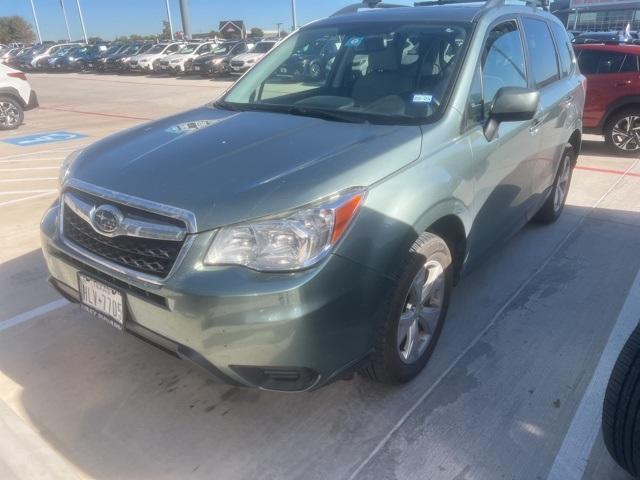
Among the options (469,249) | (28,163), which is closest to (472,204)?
(469,249)

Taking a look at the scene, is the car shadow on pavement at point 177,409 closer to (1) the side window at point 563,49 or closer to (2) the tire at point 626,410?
(2) the tire at point 626,410

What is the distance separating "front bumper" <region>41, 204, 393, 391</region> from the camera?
78.8 inches

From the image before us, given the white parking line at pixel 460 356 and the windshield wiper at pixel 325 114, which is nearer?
the white parking line at pixel 460 356

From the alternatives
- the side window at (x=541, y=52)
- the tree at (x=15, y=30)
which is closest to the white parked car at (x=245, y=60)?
the side window at (x=541, y=52)

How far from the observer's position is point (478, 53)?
3006mm

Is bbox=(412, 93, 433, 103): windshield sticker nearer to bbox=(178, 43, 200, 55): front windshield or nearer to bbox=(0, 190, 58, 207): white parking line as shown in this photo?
bbox=(0, 190, 58, 207): white parking line

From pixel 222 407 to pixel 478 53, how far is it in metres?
2.36

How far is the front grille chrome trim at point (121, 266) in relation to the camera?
208 centimetres

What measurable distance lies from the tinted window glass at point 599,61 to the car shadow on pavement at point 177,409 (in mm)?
6358

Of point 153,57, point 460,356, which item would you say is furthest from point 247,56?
point 460,356

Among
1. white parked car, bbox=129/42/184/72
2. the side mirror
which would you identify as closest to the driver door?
the side mirror

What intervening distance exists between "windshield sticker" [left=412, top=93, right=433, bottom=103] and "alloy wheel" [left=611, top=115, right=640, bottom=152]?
6431mm

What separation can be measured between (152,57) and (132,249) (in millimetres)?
31601

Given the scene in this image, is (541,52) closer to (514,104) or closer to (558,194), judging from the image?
(558,194)
